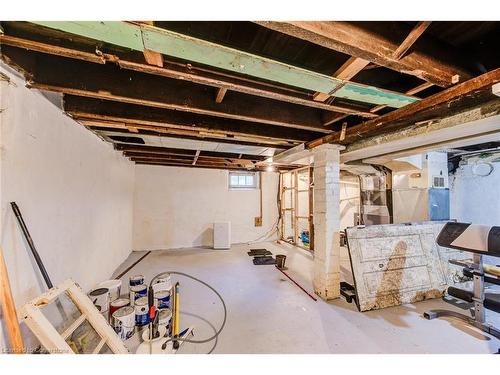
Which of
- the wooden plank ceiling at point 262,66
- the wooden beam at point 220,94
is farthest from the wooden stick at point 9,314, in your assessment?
the wooden beam at point 220,94

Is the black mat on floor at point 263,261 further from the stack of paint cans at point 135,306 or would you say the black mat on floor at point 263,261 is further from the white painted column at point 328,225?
the stack of paint cans at point 135,306

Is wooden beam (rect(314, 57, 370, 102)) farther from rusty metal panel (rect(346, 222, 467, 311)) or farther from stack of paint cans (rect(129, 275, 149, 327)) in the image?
stack of paint cans (rect(129, 275, 149, 327))

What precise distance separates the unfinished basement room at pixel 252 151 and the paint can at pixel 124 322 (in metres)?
0.02

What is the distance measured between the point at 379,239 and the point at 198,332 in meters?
2.43

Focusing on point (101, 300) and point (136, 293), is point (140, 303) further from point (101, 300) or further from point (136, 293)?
point (101, 300)

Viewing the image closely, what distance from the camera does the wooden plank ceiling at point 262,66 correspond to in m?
1.04

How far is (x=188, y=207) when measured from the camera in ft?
18.6

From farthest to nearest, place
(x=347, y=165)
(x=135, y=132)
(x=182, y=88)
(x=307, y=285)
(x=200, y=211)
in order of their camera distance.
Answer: (x=200, y=211) → (x=347, y=165) → (x=307, y=285) → (x=135, y=132) → (x=182, y=88)

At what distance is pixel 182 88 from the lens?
1842mm

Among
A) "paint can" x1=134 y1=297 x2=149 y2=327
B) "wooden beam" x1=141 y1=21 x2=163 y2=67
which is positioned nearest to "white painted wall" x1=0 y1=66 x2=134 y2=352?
"paint can" x1=134 y1=297 x2=149 y2=327

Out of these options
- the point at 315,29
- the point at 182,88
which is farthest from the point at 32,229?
the point at 315,29

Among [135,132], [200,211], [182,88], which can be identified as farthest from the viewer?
[200,211]

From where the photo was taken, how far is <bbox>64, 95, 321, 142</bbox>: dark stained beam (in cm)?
205
